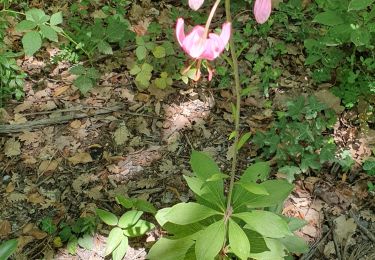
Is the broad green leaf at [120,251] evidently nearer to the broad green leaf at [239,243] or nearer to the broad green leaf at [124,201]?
the broad green leaf at [124,201]

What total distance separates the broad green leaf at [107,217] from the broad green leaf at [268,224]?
0.85 metres

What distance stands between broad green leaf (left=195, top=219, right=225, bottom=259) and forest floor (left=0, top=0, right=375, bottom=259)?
67 cm

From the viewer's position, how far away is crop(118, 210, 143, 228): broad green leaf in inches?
99.5

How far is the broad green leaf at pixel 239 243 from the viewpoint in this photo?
1914 mm

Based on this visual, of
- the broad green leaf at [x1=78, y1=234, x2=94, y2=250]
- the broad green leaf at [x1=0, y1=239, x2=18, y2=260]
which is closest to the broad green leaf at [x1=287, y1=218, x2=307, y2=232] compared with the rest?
the broad green leaf at [x1=78, y1=234, x2=94, y2=250]

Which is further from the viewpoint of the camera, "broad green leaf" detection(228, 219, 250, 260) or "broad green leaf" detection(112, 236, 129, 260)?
"broad green leaf" detection(112, 236, 129, 260)

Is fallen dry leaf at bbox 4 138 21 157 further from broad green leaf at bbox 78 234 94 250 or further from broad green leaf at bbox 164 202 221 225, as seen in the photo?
broad green leaf at bbox 164 202 221 225

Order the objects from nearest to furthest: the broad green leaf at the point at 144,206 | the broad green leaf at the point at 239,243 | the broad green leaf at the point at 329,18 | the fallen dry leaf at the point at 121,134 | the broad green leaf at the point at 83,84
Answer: the broad green leaf at the point at 239,243 → the broad green leaf at the point at 144,206 → the broad green leaf at the point at 329,18 → the fallen dry leaf at the point at 121,134 → the broad green leaf at the point at 83,84

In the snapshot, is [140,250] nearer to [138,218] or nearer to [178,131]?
[138,218]

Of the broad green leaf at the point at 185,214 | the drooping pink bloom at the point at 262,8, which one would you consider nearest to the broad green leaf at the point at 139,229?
the broad green leaf at the point at 185,214

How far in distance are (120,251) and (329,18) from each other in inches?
73.0

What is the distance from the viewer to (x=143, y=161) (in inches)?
116

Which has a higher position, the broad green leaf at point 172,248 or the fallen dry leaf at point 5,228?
the broad green leaf at point 172,248

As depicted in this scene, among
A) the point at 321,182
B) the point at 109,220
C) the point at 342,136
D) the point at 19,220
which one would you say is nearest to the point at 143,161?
the point at 109,220
